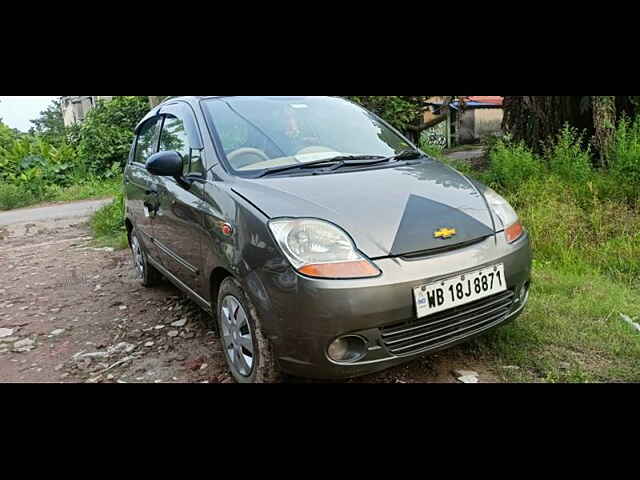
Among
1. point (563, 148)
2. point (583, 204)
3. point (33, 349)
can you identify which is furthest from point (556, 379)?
point (563, 148)

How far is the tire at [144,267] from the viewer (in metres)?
4.40

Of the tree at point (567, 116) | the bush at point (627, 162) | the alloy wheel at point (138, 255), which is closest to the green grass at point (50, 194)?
the alloy wheel at point (138, 255)

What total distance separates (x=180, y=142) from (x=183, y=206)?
21.6 inches

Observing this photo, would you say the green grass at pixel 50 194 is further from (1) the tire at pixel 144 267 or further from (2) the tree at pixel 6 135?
(1) the tire at pixel 144 267

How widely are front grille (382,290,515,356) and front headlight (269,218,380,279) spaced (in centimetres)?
31

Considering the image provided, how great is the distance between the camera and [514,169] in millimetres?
5648

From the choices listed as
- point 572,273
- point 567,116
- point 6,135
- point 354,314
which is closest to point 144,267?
point 354,314

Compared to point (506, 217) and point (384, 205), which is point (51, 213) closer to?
point (384, 205)

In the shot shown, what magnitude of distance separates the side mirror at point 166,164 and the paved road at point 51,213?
24.6ft

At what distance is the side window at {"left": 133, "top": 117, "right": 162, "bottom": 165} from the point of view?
3902 mm

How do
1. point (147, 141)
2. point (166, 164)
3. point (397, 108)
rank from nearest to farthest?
1. point (166, 164)
2. point (147, 141)
3. point (397, 108)

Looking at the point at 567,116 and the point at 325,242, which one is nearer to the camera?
the point at 325,242

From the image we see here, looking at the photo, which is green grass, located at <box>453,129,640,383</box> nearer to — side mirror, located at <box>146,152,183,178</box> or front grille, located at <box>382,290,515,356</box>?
front grille, located at <box>382,290,515,356</box>
